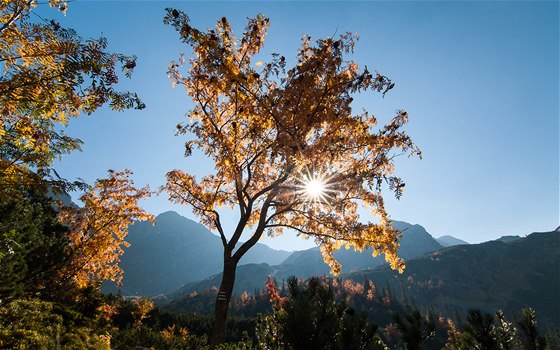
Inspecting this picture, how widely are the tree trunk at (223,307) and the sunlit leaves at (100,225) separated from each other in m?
5.89

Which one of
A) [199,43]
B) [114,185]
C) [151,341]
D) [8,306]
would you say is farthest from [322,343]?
[151,341]

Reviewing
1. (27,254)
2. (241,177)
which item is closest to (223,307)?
Result: (241,177)

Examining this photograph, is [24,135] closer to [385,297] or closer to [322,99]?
[322,99]

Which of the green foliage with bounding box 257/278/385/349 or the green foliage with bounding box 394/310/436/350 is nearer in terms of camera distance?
the green foliage with bounding box 257/278/385/349

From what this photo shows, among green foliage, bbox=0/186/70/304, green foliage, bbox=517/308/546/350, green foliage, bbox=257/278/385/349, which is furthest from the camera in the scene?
green foliage, bbox=0/186/70/304

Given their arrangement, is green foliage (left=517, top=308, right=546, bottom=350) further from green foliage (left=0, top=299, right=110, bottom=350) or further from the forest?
green foliage (left=0, top=299, right=110, bottom=350)

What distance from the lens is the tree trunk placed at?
722 centimetres

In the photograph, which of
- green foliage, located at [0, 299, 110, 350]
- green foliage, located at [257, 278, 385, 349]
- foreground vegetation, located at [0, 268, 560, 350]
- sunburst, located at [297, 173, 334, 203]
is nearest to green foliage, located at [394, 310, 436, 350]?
foreground vegetation, located at [0, 268, 560, 350]

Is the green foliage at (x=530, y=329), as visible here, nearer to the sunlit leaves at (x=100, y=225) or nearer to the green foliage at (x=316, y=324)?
the green foliage at (x=316, y=324)

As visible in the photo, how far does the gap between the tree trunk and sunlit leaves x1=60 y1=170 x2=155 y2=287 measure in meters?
5.89

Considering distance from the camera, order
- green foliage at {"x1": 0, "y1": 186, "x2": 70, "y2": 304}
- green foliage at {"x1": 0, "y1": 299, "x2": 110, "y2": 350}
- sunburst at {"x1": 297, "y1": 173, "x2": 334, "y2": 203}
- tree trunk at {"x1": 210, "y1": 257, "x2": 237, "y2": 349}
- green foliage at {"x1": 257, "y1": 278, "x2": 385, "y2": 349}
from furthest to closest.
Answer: sunburst at {"x1": 297, "y1": 173, "x2": 334, "y2": 203} < tree trunk at {"x1": 210, "y1": 257, "x2": 237, "y2": 349} < green foliage at {"x1": 0, "y1": 186, "x2": 70, "y2": 304} < green foliage at {"x1": 0, "y1": 299, "x2": 110, "y2": 350} < green foliage at {"x1": 257, "y1": 278, "x2": 385, "y2": 349}

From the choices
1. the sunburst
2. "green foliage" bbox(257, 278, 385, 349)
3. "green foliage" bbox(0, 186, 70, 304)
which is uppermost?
the sunburst

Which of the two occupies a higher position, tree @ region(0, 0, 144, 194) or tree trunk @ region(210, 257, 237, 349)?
tree @ region(0, 0, 144, 194)

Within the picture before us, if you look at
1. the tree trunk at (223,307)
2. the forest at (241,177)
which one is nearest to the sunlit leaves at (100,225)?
the forest at (241,177)
